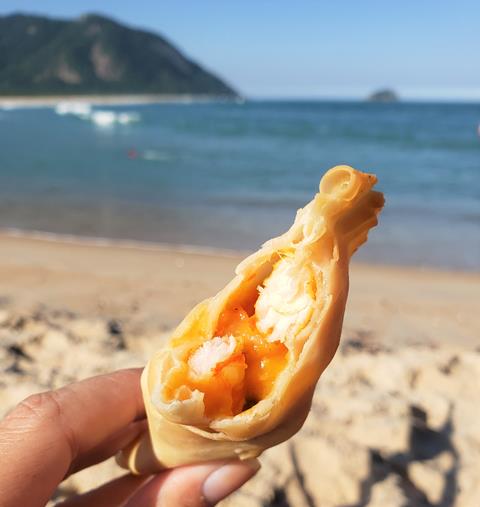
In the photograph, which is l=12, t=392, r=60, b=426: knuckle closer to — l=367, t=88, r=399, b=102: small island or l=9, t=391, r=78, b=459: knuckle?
l=9, t=391, r=78, b=459: knuckle

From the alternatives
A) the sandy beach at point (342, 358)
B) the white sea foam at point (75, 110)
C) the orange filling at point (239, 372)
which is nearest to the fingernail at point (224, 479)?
the orange filling at point (239, 372)

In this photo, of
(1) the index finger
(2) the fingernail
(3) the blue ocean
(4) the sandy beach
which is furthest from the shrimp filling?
(3) the blue ocean

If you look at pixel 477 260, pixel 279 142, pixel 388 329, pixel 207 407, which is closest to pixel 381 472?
pixel 207 407

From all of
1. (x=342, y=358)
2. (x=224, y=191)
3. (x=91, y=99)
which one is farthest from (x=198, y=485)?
(x=91, y=99)

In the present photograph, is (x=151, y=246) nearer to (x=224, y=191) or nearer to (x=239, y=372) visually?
(x=224, y=191)

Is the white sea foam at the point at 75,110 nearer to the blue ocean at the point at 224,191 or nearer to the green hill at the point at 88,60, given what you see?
the blue ocean at the point at 224,191
